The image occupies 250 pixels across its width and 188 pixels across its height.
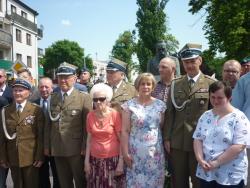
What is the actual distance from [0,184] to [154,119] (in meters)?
2.78

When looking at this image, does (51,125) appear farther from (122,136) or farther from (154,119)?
(154,119)

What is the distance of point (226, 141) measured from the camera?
353 cm

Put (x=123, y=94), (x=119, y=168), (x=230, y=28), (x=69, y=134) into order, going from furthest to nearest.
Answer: (x=230, y=28)
(x=123, y=94)
(x=69, y=134)
(x=119, y=168)

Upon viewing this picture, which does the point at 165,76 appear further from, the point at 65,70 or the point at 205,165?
the point at 205,165

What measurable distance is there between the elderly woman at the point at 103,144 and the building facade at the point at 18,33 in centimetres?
3391

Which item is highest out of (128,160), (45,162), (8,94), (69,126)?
(8,94)

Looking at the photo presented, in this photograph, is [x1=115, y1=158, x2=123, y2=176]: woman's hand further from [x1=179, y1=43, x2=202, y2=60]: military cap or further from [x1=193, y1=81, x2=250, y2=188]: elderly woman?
[x1=179, y1=43, x2=202, y2=60]: military cap

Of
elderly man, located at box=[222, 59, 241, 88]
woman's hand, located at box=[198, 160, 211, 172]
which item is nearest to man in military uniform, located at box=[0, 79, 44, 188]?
woman's hand, located at box=[198, 160, 211, 172]

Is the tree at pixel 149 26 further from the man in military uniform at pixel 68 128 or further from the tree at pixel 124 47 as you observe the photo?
the man in military uniform at pixel 68 128

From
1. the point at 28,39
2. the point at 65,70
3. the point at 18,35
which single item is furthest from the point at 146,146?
the point at 28,39

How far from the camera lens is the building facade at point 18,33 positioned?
3975cm

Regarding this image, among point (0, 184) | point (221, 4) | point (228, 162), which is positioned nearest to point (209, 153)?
point (228, 162)

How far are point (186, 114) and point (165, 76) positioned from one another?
3.47ft

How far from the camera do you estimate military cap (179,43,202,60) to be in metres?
4.35
